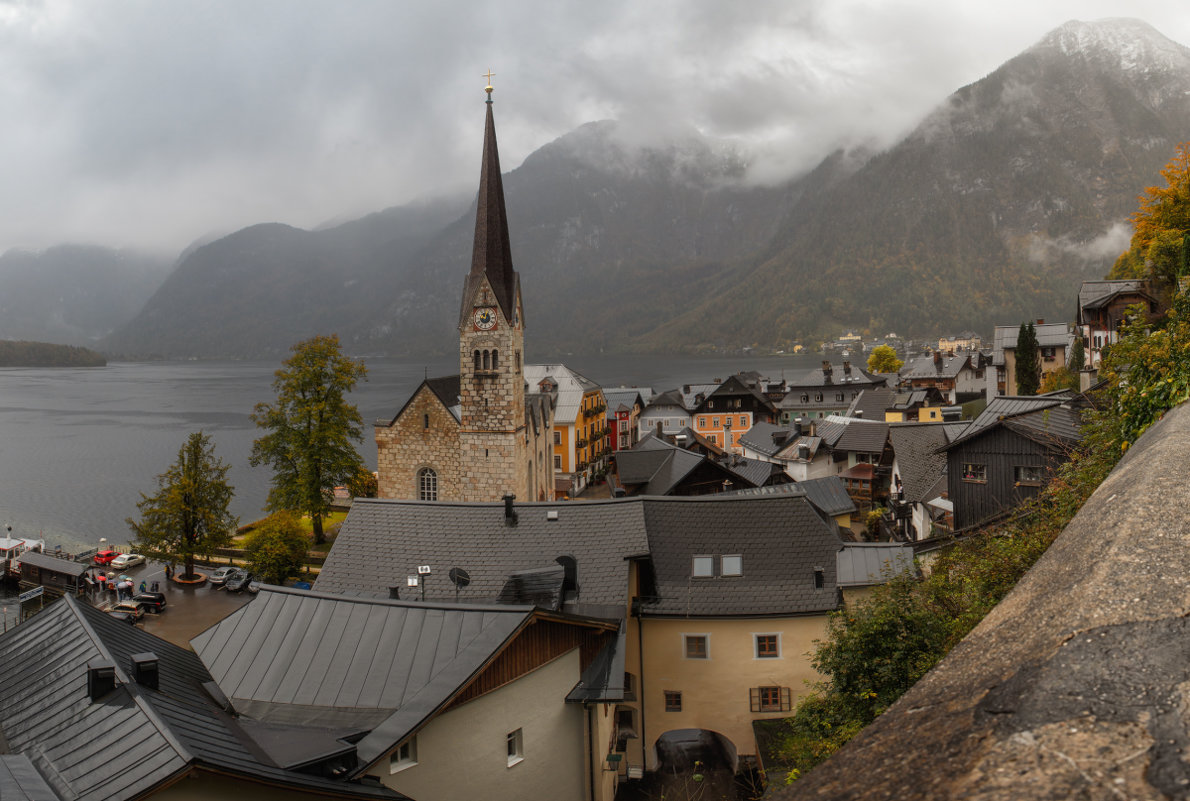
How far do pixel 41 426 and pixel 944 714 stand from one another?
14400cm

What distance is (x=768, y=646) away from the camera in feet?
61.8

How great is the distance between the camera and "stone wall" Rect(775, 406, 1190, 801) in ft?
9.12

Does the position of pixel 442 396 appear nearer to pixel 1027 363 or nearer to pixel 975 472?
pixel 975 472

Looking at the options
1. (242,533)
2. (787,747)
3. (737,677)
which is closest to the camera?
(787,747)

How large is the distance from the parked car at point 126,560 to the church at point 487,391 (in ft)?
54.1

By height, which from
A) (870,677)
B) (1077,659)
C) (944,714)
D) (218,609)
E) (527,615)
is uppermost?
(1077,659)

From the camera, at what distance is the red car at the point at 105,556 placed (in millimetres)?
43016

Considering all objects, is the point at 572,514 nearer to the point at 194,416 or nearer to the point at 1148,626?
the point at 1148,626

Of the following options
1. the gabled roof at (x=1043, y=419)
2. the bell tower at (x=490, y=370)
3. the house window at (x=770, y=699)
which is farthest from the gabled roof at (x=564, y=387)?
the house window at (x=770, y=699)

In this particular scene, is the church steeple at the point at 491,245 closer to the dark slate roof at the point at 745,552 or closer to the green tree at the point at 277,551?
the green tree at the point at 277,551

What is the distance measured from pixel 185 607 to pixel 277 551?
4.37 metres

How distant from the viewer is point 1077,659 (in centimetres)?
349

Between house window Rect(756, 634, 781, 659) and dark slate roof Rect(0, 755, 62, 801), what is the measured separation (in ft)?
48.5

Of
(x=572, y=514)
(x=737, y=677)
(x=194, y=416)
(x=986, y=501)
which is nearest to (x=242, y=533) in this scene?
Answer: (x=572, y=514)
